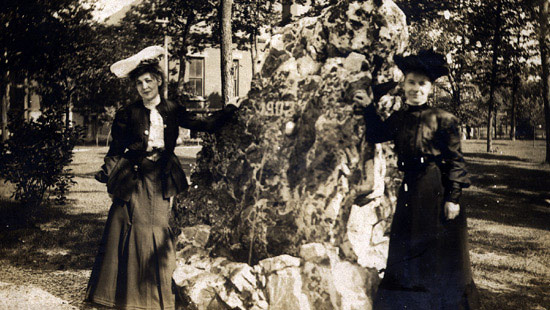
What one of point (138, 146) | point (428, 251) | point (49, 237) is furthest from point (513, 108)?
point (49, 237)

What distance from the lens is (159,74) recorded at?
4.00 m

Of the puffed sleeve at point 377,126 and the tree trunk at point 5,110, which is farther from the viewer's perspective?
the tree trunk at point 5,110

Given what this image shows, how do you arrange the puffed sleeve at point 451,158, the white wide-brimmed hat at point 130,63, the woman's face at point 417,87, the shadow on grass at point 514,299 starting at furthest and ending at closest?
1. the shadow on grass at point 514,299
2. the white wide-brimmed hat at point 130,63
3. the woman's face at point 417,87
4. the puffed sleeve at point 451,158

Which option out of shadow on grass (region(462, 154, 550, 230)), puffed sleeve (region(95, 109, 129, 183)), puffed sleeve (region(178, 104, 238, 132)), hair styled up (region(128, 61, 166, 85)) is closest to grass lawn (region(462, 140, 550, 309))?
shadow on grass (region(462, 154, 550, 230))

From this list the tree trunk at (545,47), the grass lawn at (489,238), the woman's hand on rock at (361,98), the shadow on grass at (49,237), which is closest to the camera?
the woman's hand on rock at (361,98)

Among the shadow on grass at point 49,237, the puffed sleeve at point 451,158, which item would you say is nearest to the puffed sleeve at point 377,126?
the puffed sleeve at point 451,158

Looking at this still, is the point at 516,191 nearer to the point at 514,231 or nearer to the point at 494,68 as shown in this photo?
the point at 514,231

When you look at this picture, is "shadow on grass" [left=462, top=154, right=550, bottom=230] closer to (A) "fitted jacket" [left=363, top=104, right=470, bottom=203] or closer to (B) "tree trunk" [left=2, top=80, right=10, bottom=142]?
(A) "fitted jacket" [left=363, top=104, right=470, bottom=203]

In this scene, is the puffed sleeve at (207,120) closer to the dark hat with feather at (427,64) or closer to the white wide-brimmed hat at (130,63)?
the white wide-brimmed hat at (130,63)

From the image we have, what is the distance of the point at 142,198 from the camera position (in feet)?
13.0

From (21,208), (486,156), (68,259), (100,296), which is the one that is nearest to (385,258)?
(486,156)

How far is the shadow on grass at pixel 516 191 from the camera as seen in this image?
482cm

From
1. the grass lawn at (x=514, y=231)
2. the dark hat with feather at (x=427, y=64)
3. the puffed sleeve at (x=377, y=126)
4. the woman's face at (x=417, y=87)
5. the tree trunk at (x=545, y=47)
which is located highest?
the tree trunk at (x=545, y=47)

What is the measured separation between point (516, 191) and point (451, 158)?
2543 mm
